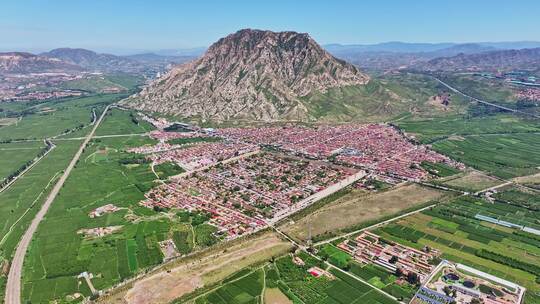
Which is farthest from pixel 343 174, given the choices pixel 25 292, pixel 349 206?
pixel 25 292

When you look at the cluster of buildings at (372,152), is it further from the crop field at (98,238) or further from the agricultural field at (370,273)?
the crop field at (98,238)

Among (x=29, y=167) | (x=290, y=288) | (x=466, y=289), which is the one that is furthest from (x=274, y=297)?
(x=29, y=167)

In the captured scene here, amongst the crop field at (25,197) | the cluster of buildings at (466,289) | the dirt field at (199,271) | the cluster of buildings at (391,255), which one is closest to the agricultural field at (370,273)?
the cluster of buildings at (391,255)

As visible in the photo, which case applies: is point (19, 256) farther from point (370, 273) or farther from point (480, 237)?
point (480, 237)

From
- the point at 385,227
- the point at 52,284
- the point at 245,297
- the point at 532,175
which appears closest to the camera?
the point at 245,297

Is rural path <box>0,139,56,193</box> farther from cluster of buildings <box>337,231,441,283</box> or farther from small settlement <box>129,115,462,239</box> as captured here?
cluster of buildings <box>337,231,441,283</box>

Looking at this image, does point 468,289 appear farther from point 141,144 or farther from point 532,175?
point 141,144
